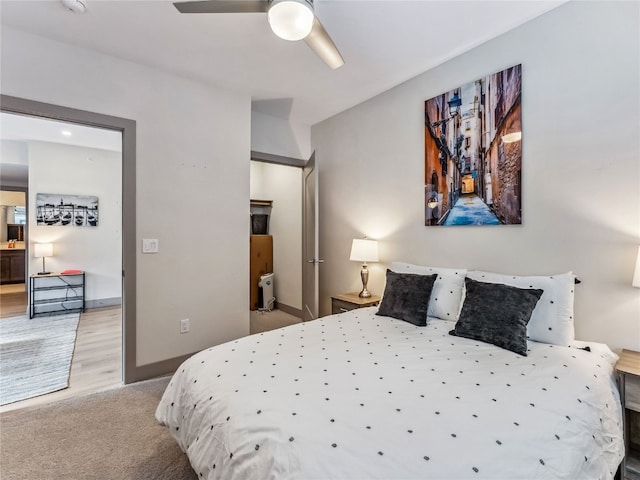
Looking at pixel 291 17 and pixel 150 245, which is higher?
pixel 291 17

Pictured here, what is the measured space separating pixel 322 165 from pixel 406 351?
2.89 meters

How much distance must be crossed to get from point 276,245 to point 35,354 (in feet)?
10.8

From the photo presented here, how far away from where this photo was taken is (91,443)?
1852 millimetres

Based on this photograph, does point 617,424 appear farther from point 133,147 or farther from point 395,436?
point 133,147

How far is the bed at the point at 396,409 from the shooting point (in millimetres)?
919

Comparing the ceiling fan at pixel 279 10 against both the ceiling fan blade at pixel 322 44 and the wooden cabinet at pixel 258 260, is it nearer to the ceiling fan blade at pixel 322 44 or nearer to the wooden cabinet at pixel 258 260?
the ceiling fan blade at pixel 322 44

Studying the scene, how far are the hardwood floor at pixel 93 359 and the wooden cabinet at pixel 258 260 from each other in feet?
6.36

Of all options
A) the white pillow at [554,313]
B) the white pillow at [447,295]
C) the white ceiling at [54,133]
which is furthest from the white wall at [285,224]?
the white pillow at [554,313]

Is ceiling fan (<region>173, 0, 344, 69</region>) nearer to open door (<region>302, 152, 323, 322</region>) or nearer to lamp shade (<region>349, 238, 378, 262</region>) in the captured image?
open door (<region>302, 152, 323, 322</region>)

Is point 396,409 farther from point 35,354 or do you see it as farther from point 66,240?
point 66,240

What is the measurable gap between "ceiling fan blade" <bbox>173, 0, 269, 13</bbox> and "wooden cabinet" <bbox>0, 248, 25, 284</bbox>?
359 inches

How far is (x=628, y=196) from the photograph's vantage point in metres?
1.79

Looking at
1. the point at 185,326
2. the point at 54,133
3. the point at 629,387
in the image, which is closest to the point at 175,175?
the point at 185,326

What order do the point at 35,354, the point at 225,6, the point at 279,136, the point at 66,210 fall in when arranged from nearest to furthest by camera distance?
the point at 225,6
the point at 35,354
the point at 279,136
the point at 66,210
